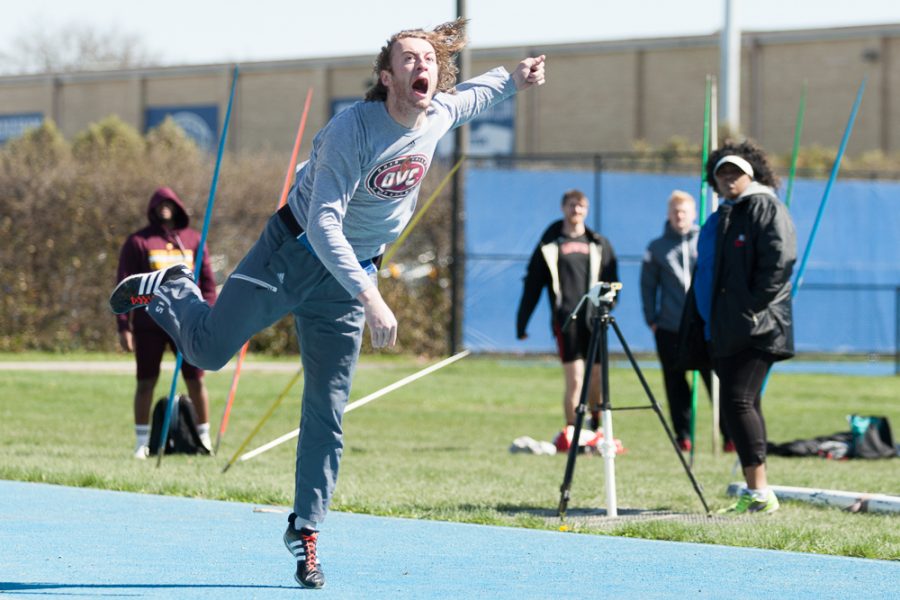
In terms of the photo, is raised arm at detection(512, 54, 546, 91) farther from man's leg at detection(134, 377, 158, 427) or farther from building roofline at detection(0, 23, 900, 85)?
building roofline at detection(0, 23, 900, 85)

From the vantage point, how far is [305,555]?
19.6 ft

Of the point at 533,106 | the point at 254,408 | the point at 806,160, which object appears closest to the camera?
the point at 254,408

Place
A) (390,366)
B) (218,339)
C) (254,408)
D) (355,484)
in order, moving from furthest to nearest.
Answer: (390,366) → (254,408) → (355,484) → (218,339)

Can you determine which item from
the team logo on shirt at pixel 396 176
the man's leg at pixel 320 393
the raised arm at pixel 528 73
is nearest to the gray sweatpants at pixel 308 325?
the man's leg at pixel 320 393

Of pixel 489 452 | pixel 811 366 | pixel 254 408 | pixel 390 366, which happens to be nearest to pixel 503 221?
pixel 390 366

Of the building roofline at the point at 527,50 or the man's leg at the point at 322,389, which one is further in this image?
the building roofline at the point at 527,50

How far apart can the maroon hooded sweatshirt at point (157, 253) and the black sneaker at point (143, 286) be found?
4321mm

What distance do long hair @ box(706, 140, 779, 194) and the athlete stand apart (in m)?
3.03

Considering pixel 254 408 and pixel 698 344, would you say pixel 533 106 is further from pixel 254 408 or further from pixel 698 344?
pixel 698 344

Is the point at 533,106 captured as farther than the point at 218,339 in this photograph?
Yes

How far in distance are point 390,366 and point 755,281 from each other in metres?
14.4

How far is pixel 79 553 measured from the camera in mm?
6770

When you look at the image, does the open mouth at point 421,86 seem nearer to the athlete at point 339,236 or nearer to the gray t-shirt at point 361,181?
the athlete at point 339,236

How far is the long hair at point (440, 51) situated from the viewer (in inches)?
231
